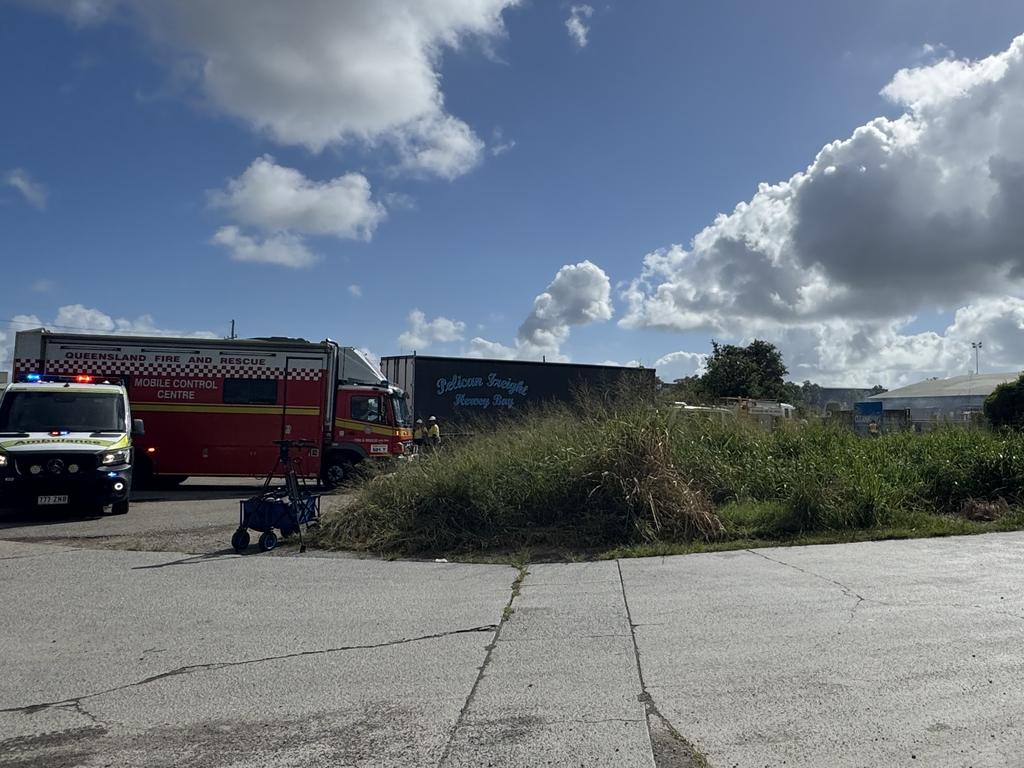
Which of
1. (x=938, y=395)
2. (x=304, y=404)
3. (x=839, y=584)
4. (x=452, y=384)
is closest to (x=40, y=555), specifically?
(x=304, y=404)

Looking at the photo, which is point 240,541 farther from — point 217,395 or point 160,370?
point 160,370

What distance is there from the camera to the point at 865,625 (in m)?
6.13

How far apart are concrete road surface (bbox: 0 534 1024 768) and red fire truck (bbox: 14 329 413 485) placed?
1002 cm

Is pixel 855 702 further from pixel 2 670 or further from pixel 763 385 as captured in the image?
pixel 763 385

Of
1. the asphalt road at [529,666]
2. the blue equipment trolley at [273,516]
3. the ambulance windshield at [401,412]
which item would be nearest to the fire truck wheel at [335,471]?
the ambulance windshield at [401,412]

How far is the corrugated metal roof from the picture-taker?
5559 cm

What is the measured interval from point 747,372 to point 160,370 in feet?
145

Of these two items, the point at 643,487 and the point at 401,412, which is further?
the point at 401,412

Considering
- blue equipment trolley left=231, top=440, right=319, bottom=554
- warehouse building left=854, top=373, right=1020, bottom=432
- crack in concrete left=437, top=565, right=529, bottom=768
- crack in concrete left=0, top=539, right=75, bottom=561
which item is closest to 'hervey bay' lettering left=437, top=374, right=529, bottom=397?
blue equipment trolley left=231, top=440, right=319, bottom=554

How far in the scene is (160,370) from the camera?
18672mm

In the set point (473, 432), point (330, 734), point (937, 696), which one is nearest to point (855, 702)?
point (937, 696)

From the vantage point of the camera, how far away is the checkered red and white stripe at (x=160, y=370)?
18312mm

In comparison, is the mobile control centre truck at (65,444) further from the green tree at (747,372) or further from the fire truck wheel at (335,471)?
the green tree at (747,372)

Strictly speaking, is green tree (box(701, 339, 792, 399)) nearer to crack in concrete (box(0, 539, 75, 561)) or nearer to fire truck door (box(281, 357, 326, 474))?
fire truck door (box(281, 357, 326, 474))
